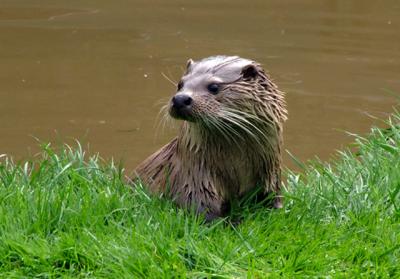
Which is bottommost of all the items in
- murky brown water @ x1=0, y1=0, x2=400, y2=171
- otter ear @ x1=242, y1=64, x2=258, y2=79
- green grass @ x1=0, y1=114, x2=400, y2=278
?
murky brown water @ x1=0, y1=0, x2=400, y2=171

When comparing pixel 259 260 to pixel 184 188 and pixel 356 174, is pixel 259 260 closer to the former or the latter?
pixel 184 188

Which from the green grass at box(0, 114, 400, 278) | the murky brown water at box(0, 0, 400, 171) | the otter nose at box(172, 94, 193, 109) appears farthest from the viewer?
the murky brown water at box(0, 0, 400, 171)

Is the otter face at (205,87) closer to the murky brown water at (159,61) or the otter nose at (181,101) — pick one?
the otter nose at (181,101)

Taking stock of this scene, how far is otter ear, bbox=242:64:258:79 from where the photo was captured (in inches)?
159

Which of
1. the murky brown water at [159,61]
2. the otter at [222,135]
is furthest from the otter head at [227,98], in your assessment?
the murky brown water at [159,61]

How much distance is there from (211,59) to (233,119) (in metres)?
0.34

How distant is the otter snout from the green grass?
412 millimetres

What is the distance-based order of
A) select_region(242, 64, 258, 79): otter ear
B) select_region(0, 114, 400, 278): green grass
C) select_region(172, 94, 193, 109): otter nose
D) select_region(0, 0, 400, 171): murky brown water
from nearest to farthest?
select_region(0, 114, 400, 278): green grass, select_region(172, 94, 193, 109): otter nose, select_region(242, 64, 258, 79): otter ear, select_region(0, 0, 400, 171): murky brown water

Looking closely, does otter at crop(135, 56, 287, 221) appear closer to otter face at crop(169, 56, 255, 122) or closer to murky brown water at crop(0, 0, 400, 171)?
otter face at crop(169, 56, 255, 122)

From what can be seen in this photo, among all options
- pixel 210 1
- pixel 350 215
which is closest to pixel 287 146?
pixel 350 215

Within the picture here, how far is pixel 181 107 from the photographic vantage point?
3.88m

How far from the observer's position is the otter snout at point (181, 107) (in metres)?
3.88

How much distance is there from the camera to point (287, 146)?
681cm

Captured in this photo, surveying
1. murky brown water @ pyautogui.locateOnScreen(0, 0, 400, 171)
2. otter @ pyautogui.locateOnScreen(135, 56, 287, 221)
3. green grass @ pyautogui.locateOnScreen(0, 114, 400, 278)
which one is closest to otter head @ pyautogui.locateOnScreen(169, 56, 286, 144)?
otter @ pyautogui.locateOnScreen(135, 56, 287, 221)
